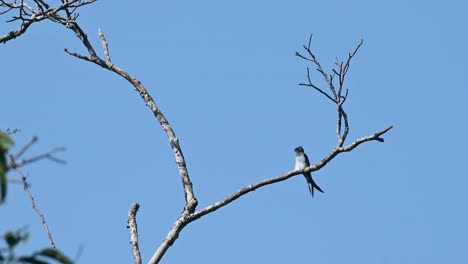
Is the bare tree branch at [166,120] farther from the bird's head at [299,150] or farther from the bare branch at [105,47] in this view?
the bird's head at [299,150]

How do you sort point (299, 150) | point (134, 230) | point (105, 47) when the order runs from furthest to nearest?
point (299, 150) → point (105, 47) → point (134, 230)

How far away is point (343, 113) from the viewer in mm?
8117

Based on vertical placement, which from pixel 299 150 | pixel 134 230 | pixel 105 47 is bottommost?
pixel 134 230

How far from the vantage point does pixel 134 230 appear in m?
8.84

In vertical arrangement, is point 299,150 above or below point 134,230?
above

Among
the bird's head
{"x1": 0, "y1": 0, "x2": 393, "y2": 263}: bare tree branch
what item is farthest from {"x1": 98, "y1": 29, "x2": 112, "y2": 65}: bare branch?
the bird's head

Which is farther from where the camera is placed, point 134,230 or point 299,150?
point 299,150

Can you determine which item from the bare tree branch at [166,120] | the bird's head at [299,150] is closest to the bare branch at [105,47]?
the bare tree branch at [166,120]

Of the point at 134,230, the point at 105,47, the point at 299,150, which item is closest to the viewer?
the point at 134,230

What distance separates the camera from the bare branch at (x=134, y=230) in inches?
332

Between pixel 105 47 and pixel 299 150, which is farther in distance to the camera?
pixel 299 150

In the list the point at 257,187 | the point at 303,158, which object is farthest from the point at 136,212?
the point at 303,158

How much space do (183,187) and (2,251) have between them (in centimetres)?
641

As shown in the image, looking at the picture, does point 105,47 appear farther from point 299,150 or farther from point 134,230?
point 299,150
